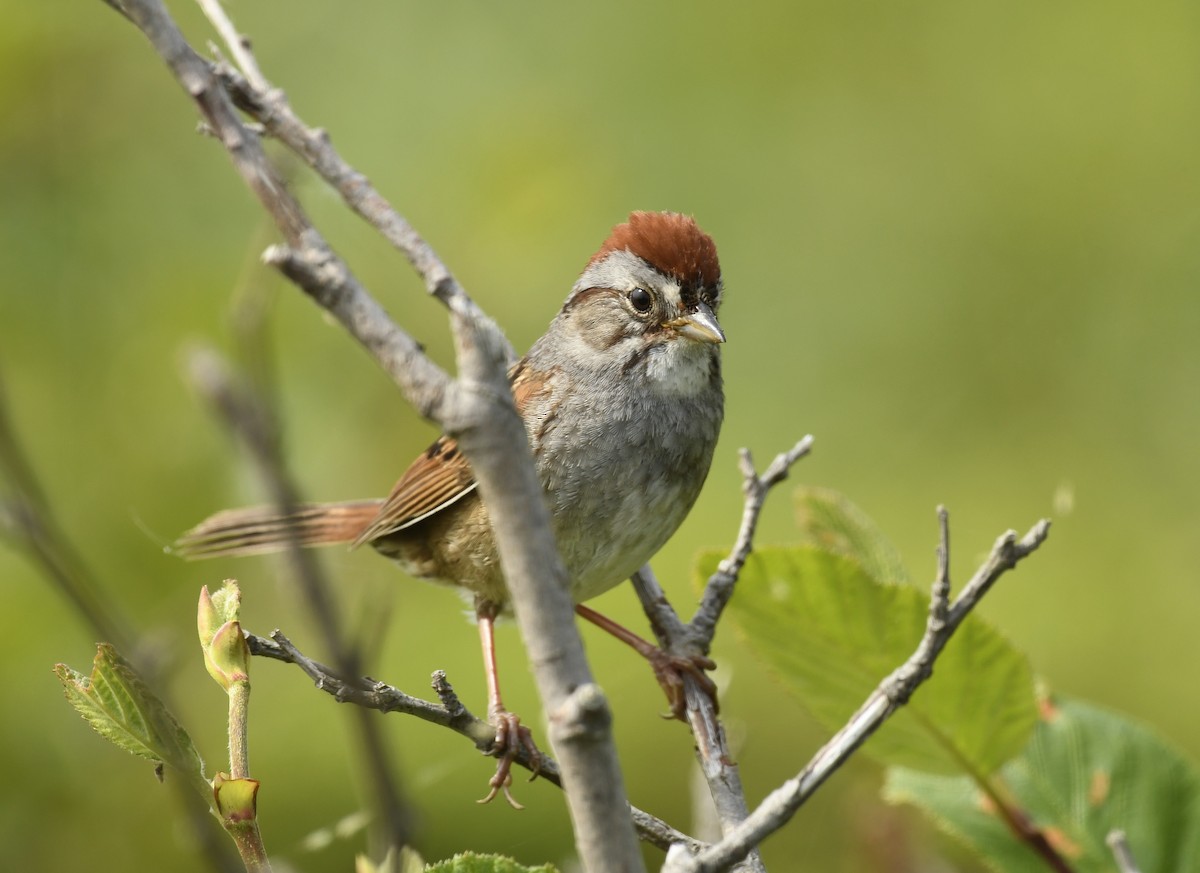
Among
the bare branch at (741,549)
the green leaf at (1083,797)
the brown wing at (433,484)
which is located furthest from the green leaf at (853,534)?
the brown wing at (433,484)

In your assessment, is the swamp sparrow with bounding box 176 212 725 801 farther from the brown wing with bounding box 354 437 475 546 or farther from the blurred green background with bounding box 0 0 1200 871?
the blurred green background with bounding box 0 0 1200 871

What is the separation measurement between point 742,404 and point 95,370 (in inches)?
88.4

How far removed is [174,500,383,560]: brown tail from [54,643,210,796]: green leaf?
2120 millimetres

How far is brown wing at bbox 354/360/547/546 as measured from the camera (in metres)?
2.83

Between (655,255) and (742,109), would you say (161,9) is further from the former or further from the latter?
(742,109)

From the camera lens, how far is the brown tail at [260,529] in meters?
3.30

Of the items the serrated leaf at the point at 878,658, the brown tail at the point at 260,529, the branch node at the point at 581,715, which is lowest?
the branch node at the point at 581,715

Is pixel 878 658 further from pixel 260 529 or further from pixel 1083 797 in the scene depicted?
pixel 260 529

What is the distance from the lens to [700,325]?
2738 mm

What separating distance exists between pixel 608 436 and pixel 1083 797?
1.16 metres

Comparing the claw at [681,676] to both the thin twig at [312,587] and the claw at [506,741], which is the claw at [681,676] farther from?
the thin twig at [312,587]

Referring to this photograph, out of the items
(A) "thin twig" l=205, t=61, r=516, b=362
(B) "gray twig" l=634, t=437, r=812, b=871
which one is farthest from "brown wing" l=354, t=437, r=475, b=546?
(A) "thin twig" l=205, t=61, r=516, b=362

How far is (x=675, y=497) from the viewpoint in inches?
106

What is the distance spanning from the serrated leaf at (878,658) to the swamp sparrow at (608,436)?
71 centimetres
